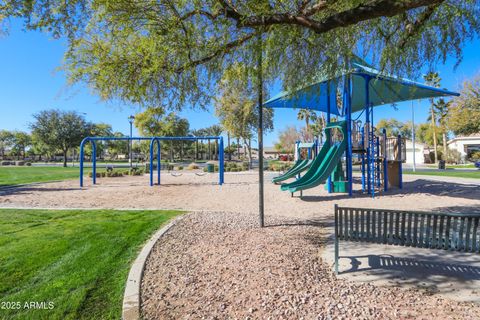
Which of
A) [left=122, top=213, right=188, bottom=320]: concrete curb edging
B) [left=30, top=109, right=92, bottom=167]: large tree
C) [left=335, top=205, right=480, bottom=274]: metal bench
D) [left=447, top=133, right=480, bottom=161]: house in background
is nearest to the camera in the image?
[left=122, top=213, right=188, bottom=320]: concrete curb edging

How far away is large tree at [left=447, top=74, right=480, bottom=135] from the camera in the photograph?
26812 millimetres

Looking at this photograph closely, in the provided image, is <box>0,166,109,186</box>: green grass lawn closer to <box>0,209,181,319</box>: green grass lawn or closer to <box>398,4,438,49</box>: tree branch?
<box>0,209,181,319</box>: green grass lawn

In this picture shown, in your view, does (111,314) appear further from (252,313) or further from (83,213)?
(83,213)

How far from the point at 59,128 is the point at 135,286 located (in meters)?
45.0

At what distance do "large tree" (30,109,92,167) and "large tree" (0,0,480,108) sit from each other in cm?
4223

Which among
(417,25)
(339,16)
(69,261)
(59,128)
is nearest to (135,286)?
(69,261)

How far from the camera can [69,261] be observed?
3.84 metres

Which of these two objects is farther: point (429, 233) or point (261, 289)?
point (429, 233)

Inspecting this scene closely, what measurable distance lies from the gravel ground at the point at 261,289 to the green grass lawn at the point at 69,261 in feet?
1.49

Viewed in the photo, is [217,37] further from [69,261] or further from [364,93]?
[364,93]

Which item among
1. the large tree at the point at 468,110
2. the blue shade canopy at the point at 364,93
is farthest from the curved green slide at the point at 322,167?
the large tree at the point at 468,110

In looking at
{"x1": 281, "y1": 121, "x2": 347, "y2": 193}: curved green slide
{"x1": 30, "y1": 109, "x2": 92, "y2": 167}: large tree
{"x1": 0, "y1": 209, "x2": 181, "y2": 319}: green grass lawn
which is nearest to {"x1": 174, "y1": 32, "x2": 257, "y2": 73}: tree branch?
{"x1": 0, "y1": 209, "x2": 181, "y2": 319}: green grass lawn

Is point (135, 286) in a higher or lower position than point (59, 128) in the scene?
lower

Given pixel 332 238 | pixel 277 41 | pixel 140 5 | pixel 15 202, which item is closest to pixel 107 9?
pixel 140 5
